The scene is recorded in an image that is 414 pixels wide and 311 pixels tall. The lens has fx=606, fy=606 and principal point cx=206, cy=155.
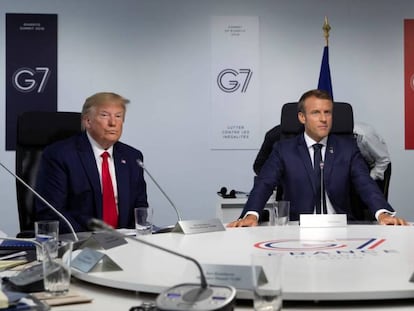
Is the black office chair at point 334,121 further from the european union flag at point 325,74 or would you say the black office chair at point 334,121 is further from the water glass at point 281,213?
the european union flag at point 325,74

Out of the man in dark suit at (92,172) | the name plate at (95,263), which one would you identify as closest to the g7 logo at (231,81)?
the man in dark suit at (92,172)

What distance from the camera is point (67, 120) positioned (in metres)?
3.52

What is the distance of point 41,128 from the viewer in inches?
136

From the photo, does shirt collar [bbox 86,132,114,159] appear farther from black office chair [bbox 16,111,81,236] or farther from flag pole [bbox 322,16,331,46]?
flag pole [bbox 322,16,331,46]

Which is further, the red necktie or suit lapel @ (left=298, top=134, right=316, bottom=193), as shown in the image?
suit lapel @ (left=298, top=134, right=316, bottom=193)

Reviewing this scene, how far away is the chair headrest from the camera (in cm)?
343

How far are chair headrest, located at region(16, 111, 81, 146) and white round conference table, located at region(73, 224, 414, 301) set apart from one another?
A: 1.30 m

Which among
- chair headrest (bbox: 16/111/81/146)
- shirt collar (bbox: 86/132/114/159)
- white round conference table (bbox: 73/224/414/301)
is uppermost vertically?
chair headrest (bbox: 16/111/81/146)

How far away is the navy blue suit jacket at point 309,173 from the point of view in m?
3.64

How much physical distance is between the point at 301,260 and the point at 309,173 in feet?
6.37

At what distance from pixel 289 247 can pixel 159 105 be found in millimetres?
3956

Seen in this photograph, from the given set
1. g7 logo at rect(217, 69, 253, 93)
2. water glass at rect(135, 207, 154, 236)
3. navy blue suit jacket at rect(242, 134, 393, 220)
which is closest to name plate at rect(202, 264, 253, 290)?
water glass at rect(135, 207, 154, 236)

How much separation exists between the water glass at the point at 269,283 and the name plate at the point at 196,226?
1.14m

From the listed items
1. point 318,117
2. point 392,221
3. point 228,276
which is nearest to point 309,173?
point 318,117
